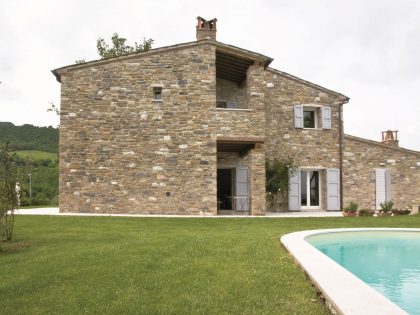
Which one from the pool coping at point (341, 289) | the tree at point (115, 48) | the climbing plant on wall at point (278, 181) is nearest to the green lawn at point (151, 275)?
the pool coping at point (341, 289)

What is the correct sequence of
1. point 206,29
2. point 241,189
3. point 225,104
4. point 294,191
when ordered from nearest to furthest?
point 206,29
point 241,189
point 294,191
point 225,104

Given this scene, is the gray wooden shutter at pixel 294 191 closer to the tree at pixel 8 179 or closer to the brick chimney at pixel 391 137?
the brick chimney at pixel 391 137

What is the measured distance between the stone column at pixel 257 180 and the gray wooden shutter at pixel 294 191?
2587 millimetres

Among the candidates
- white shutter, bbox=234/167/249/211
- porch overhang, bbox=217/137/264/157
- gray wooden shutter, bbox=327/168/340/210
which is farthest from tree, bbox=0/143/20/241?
gray wooden shutter, bbox=327/168/340/210

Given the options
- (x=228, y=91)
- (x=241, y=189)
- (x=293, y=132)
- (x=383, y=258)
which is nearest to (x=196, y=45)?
(x=228, y=91)

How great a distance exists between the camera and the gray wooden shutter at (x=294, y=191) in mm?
17359

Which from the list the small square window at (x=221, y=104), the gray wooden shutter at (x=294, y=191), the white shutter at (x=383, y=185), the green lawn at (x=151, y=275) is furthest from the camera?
the white shutter at (x=383, y=185)

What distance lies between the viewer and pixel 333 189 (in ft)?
59.0

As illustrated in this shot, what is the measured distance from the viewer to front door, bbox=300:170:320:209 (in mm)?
18203

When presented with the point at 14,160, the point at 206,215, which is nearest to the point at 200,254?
the point at 14,160

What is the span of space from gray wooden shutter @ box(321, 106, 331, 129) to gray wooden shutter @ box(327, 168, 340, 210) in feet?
6.33

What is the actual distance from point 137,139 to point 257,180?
181 inches

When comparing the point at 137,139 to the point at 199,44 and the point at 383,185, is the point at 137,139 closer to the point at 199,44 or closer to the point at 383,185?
the point at 199,44

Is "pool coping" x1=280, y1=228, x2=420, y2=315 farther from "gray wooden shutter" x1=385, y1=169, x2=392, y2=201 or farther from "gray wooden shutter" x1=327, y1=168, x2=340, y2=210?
"gray wooden shutter" x1=385, y1=169, x2=392, y2=201
